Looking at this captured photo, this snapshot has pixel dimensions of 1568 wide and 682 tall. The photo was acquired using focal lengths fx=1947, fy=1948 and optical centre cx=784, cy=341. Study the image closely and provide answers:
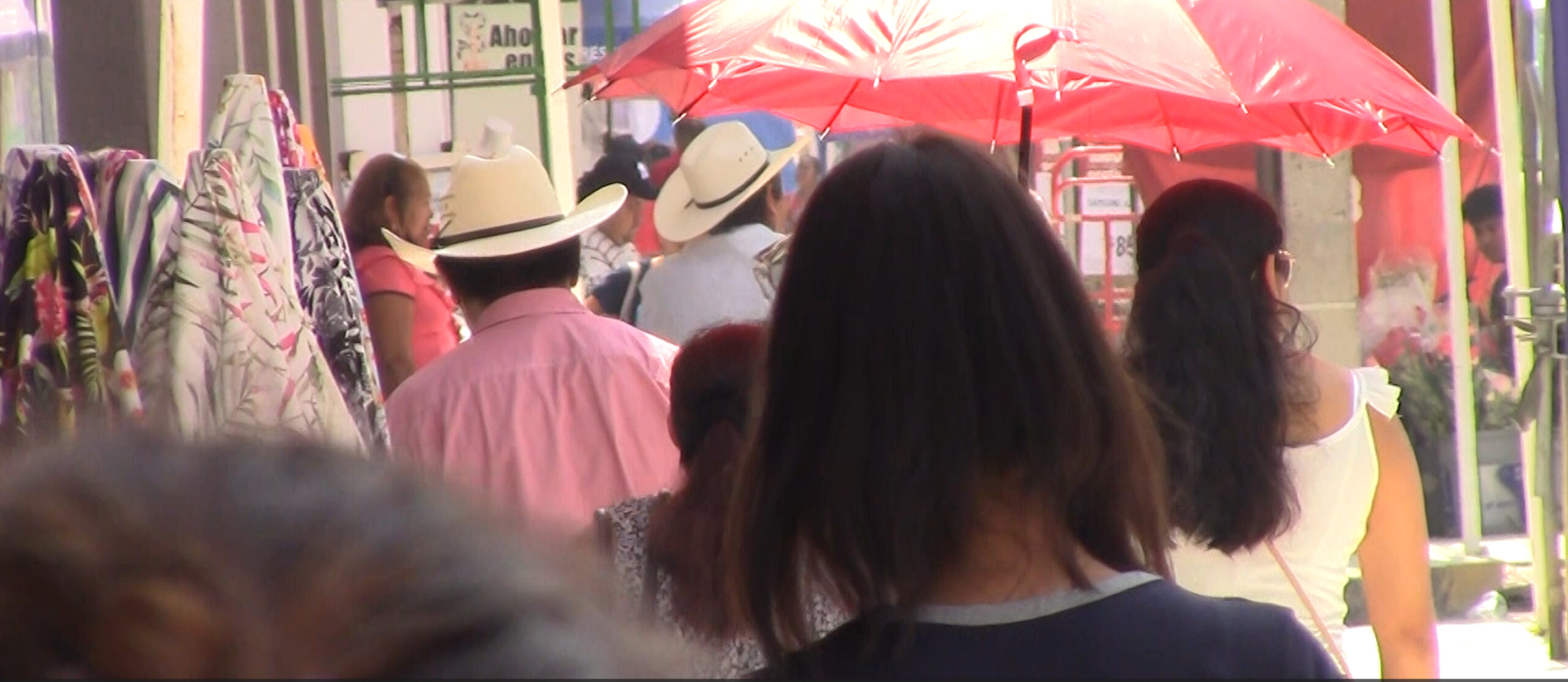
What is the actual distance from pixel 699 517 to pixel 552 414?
3.67 feet

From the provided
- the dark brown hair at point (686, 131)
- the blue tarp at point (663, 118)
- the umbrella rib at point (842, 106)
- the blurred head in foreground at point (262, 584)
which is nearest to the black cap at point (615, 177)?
the dark brown hair at point (686, 131)

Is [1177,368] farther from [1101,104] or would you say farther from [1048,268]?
[1101,104]

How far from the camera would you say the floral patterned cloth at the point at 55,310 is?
243 centimetres

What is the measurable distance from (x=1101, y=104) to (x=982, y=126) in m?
0.35

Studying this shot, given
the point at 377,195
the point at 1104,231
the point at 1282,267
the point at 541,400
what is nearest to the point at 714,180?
the point at 377,195

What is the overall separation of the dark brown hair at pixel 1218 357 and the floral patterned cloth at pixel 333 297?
124cm

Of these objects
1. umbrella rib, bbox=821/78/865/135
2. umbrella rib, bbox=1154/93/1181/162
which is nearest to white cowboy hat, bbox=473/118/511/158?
umbrella rib, bbox=821/78/865/135

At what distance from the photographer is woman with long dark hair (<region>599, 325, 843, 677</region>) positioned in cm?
256

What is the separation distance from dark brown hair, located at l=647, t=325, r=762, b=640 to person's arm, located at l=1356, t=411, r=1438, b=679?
3.79ft

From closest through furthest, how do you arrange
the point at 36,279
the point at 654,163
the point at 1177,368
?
the point at 36,279 < the point at 1177,368 < the point at 654,163

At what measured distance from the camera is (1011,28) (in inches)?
158

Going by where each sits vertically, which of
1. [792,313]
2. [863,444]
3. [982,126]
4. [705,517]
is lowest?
[705,517]

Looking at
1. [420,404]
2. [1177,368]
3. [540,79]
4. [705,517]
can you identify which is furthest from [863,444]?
[540,79]

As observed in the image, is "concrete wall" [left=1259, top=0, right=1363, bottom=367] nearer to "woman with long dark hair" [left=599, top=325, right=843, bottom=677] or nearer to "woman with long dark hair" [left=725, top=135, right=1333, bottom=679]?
"woman with long dark hair" [left=599, top=325, right=843, bottom=677]
